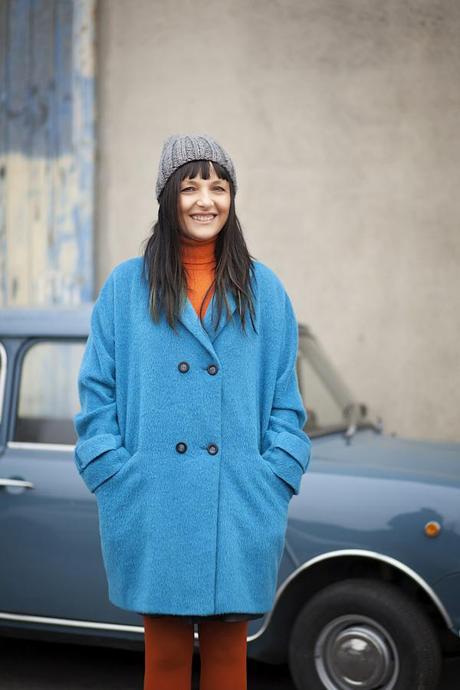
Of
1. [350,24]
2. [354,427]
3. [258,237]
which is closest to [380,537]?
[354,427]

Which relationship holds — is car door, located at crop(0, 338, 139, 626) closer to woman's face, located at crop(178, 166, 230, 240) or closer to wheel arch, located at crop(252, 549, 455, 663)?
wheel arch, located at crop(252, 549, 455, 663)

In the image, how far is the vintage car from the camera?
352 centimetres

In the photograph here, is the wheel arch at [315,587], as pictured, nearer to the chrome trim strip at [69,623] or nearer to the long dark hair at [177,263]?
the chrome trim strip at [69,623]

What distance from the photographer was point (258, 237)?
7.26 metres

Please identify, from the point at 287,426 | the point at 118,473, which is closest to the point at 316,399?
the point at 287,426

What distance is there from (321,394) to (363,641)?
120cm

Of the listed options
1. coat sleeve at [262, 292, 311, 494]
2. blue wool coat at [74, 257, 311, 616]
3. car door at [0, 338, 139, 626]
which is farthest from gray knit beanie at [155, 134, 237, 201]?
car door at [0, 338, 139, 626]

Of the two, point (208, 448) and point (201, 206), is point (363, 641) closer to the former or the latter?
point (208, 448)

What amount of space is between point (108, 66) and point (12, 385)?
4021 mm

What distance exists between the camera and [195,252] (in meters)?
2.54

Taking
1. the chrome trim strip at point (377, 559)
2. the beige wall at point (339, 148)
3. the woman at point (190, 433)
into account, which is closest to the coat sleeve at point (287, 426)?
the woman at point (190, 433)

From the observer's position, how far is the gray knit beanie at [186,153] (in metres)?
2.48

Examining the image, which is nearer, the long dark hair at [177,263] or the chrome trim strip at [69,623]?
the long dark hair at [177,263]

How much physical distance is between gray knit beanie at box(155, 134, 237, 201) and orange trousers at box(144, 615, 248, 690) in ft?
3.48
